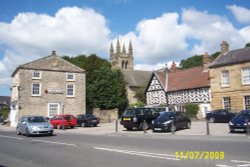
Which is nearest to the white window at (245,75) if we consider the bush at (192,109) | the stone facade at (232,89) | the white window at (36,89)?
the stone facade at (232,89)

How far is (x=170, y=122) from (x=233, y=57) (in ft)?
63.8

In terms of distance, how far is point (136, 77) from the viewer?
70.8 metres

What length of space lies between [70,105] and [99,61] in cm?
1770

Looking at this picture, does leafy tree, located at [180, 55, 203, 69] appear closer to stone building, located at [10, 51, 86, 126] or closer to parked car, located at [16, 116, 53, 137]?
stone building, located at [10, 51, 86, 126]

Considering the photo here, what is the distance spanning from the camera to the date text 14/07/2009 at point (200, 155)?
33.3ft

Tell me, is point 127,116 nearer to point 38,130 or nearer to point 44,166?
point 38,130

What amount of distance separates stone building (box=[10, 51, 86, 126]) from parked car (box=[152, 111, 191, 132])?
2357 centimetres

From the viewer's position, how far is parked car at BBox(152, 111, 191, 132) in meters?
23.1

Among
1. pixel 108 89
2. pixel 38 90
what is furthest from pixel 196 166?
pixel 108 89

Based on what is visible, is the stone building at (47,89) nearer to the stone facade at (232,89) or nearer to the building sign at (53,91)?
the building sign at (53,91)

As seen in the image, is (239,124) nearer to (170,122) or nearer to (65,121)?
(170,122)

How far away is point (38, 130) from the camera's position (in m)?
21.7

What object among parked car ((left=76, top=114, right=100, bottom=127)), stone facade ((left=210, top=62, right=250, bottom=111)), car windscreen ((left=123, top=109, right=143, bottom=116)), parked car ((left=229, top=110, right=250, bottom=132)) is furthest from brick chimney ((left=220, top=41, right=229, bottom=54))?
parked car ((left=229, top=110, right=250, bottom=132))

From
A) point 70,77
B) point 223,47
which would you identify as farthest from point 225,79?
point 70,77
